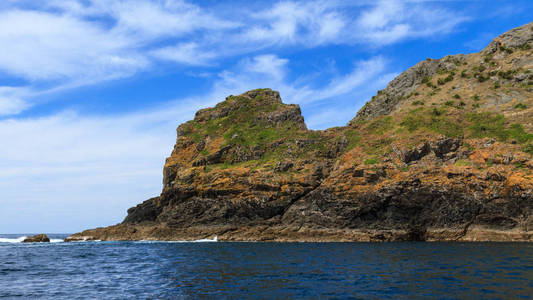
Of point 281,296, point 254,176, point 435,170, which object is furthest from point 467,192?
point 281,296

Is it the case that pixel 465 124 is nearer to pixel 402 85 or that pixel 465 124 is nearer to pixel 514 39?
pixel 514 39

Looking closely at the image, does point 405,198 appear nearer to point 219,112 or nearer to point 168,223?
point 168,223

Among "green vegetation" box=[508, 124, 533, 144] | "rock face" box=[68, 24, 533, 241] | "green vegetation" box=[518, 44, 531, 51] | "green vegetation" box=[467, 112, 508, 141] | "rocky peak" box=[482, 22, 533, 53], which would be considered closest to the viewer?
"rock face" box=[68, 24, 533, 241]

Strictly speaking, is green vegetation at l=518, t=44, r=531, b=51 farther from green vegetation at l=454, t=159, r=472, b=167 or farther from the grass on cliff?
green vegetation at l=454, t=159, r=472, b=167

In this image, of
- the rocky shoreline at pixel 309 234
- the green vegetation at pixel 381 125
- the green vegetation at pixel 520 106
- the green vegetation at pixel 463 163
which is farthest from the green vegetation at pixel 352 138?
the green vegetation at pixel 520 106

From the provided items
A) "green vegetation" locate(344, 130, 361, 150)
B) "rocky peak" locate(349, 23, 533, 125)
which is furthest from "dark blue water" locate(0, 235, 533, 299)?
"rocky peak" locate(349, 23, 533, 125)

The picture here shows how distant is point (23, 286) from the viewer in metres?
22.8

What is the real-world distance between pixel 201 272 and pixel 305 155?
152 feet

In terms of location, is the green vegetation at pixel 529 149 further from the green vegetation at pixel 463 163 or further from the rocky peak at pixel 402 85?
the rocky peak at pixel 402 85

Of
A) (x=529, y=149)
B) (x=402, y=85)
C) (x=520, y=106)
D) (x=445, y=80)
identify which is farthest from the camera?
(x=402, y=85)

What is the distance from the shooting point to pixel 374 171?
58500mm

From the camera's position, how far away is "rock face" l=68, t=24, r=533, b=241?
52.3 m

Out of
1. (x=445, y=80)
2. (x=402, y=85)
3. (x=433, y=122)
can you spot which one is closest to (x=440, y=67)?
(x=402, y=85)

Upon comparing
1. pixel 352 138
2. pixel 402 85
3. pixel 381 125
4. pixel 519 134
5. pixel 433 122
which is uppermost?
pixel 402 85
